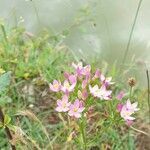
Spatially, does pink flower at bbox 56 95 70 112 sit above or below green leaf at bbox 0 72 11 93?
below

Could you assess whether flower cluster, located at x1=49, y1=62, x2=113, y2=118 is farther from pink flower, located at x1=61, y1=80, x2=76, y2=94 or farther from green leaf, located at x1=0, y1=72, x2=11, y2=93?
green leaf, located at x1=0, y1=72, x2=11, y2=93

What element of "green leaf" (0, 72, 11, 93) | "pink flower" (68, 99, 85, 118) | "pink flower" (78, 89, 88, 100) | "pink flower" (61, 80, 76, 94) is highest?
"green leaf" (0, 72, 11, 93)

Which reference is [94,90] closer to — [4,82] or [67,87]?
[67,87]

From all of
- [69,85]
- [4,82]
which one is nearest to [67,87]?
[69,85]

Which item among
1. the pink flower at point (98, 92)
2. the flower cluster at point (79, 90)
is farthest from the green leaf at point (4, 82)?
the pink flower at point (98, 92)

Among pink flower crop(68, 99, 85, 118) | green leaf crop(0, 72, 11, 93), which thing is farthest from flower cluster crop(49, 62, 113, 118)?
green leaf crop(0, 72, 11, 93)

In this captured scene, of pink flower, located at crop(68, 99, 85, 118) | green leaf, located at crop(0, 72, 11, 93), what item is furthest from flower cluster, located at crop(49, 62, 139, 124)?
green leaf, located at crop(0, 72, 11, 93)

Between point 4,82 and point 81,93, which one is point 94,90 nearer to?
point 81,93

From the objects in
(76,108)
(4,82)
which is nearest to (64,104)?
(76,108)

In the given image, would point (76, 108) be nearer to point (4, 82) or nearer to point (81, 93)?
point (81, 93)

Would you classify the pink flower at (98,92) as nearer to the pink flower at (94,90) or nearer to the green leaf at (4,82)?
the pink flower at (94,90)
